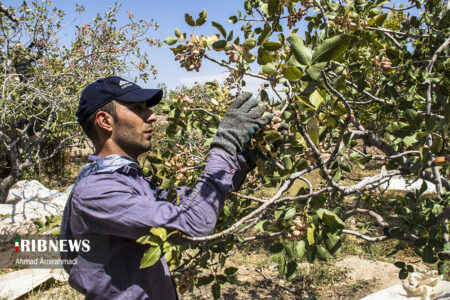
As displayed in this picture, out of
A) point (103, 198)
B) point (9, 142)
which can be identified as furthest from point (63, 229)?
point (9, 142)

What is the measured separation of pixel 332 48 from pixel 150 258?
0.80 meters

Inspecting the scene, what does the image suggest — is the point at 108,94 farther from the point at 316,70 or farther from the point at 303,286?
the point at 303,286

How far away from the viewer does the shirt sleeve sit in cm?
123

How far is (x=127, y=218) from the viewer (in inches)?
48.3

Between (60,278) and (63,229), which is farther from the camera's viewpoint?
(60,278)

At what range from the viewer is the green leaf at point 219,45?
55.8 inches

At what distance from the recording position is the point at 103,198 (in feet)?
4.13

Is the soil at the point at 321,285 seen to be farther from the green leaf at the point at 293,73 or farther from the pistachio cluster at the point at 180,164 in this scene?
the green leaf at the point at 293,73

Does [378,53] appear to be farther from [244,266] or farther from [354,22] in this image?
[244,266]

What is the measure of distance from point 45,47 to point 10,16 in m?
0.85

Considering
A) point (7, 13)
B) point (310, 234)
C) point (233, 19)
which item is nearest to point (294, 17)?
point (233, 19)

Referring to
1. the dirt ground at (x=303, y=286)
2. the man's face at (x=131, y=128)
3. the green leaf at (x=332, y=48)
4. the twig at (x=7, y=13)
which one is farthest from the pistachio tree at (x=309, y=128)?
the twig at (x=7, y=13)

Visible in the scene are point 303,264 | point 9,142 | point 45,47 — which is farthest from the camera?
point 45,47

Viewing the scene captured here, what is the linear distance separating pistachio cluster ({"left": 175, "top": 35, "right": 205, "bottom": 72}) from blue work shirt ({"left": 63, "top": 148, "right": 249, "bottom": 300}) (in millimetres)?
441
